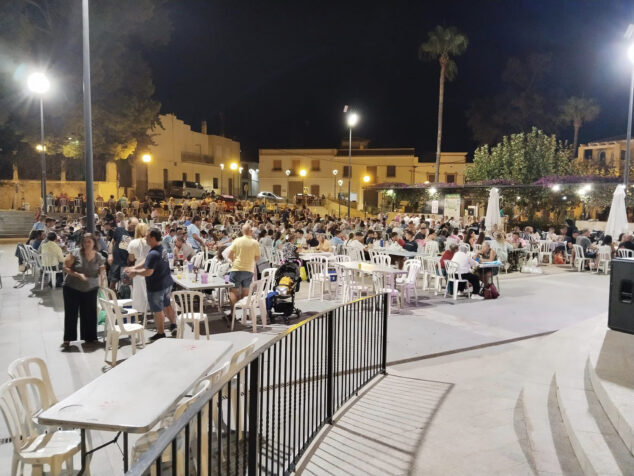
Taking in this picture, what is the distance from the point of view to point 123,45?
86.3ft

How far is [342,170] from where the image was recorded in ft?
166

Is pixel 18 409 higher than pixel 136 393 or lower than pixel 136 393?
lower

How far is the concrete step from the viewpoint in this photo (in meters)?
3.51

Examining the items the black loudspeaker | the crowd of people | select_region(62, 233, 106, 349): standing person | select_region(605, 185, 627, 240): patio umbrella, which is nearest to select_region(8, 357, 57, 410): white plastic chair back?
the crowd of people

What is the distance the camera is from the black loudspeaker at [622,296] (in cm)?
461

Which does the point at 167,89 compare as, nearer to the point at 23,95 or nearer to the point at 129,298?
the point at 23,95

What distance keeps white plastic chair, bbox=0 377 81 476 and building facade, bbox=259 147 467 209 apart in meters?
44.7

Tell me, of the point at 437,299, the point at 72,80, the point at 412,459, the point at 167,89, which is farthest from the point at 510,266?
the point at 167,89

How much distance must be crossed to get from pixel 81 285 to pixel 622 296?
6521mm

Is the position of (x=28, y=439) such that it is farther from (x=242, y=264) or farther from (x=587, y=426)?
(x=242, y=264)

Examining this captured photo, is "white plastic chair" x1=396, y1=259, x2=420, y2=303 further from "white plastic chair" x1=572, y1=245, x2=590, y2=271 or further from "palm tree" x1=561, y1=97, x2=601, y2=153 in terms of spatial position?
"palm tree" x1=561, y1=97, x2=601, y2=153

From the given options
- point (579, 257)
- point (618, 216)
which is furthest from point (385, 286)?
point (618, 216)

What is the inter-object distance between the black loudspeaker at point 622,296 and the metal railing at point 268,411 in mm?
2284

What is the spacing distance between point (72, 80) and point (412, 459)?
2632cm
